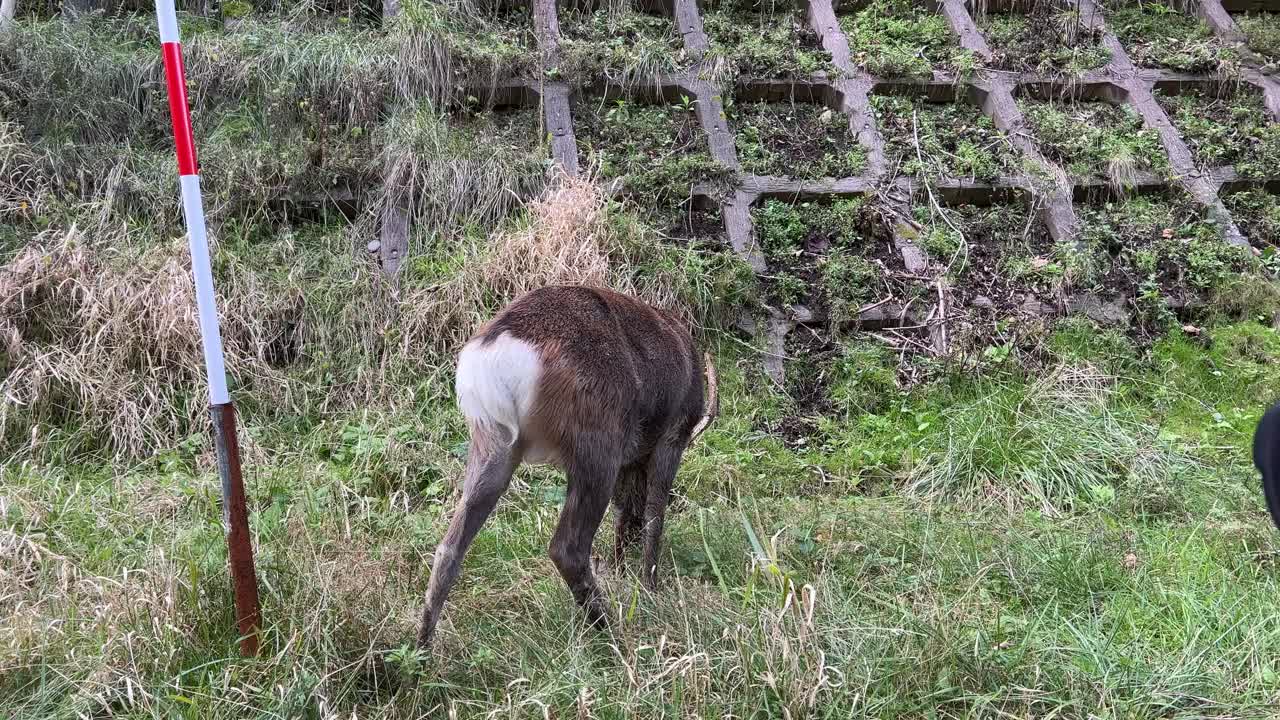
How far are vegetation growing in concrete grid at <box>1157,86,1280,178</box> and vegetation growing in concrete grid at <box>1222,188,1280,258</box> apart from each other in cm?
15

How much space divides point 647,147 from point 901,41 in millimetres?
2167

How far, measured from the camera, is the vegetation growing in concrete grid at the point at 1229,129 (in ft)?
21.0

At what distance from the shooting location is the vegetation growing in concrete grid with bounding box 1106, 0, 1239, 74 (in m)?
→ 6.94

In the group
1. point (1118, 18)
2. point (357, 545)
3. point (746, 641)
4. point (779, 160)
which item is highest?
point (1118, 18)

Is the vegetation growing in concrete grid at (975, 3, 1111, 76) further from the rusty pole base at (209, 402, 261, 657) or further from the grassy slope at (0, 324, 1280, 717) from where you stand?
Result: the rusty pole base at (209, 402, 261, 657)

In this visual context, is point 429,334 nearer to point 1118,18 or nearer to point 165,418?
point 165,418

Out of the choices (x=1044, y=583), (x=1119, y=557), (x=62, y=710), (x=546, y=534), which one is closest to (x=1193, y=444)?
(x=1119, y=557)

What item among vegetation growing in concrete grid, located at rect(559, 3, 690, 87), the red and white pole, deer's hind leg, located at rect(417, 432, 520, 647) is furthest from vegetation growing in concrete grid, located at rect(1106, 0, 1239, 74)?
the red and white pole

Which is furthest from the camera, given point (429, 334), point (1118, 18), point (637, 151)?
point (1118, 18)

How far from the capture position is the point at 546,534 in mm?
4082

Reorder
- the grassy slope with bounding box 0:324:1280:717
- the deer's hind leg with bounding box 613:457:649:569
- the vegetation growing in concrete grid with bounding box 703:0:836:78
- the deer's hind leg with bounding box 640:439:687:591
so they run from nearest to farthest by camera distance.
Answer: the grassy slope with bounding box 0:324:1280:717 < the deer's hind leg with bounding box 640:439:687:591 < the deer's hind leg with bounding box 613:457:649:569 < the vegetation growing in concrete grid with bounding box 703:0:836:78

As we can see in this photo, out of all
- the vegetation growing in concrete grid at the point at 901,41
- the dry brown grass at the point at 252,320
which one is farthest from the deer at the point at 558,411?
the vegetation growing in concrete grid at the point at 901,41

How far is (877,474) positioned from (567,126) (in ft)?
9.71

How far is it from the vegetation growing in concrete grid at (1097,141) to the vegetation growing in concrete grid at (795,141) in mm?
1259
